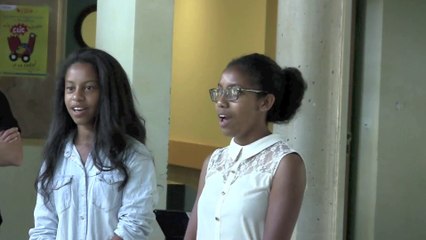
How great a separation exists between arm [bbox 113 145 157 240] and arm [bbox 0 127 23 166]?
1135 millimetres

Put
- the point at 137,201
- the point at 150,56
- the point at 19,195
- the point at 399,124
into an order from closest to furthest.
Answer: the point at 137,201 < the point at 150,56 < the point at 399,124 < the point at 19,195

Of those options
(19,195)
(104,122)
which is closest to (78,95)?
(104,122)

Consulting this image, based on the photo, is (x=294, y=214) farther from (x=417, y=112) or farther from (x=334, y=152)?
(x=417, y=112)

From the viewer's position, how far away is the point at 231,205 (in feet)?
8.96

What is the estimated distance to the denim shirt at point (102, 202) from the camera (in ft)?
10.0

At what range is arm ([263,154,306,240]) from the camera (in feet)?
8.78

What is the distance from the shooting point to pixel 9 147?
401 cm

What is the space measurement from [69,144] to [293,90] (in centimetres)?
94

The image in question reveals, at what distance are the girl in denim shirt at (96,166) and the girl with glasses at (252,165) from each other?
0.26 m

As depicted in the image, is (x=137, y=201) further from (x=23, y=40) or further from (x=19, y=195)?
(x=23, y=40)

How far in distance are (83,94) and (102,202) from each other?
43 cm

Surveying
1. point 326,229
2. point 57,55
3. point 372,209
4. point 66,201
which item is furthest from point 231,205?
point 57,55

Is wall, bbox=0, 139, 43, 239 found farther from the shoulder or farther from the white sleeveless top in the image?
the shoulder

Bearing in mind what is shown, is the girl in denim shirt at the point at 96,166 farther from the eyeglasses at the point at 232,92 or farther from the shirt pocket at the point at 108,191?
the eyeglasses at the point at 232,92
